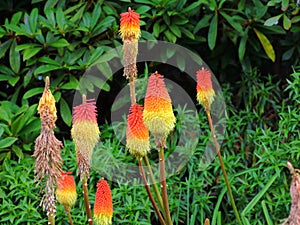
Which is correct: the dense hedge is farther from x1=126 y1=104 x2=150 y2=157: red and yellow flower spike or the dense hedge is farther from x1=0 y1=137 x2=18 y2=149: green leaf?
x1=126 y1=104 x2=150 y2=157: red and yellow flower spike

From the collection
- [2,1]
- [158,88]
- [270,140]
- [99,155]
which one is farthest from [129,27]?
[2,1]

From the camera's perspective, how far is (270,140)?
418 centimetres

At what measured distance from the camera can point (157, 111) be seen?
2.37 metres

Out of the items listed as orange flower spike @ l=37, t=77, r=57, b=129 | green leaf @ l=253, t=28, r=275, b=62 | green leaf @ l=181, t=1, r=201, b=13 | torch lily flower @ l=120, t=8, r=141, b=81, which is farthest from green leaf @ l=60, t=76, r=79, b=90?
orange flower spike @ l=37, t=77, r=57, b=129

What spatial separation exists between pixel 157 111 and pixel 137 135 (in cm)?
13

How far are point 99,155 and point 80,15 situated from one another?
3.54ft

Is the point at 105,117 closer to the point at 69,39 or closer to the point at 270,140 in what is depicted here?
the point at 69,39

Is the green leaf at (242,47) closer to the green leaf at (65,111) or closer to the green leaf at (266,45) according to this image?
the green leaf at (266,45)

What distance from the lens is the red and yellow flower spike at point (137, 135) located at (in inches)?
94.9

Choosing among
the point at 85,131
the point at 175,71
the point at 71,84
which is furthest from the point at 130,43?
the point at 175,71

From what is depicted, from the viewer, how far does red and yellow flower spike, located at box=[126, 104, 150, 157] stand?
2410mm

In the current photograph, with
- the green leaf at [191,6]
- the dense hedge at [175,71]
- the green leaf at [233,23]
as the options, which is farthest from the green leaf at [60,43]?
the green leaf at [233,23]

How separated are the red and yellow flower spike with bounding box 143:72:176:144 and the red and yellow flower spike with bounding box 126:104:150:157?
44 millimetres

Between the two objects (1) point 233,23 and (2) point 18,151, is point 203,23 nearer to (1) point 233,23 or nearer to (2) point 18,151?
(1) point 233,23
